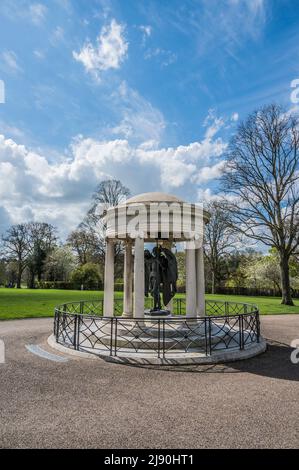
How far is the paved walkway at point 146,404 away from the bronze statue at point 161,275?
551 cm

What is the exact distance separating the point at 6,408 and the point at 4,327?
10312mm

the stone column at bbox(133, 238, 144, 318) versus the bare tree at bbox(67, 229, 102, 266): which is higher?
the bare tree at bbox(67, 229, 102, 266)

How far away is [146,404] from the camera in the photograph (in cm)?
612

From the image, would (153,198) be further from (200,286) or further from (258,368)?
(258,368)

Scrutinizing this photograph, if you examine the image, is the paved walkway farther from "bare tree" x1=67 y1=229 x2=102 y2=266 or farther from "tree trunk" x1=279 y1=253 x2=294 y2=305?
"bare tree" x1=67 y1=229 x2=102 y2=266

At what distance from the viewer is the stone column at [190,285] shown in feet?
41.5

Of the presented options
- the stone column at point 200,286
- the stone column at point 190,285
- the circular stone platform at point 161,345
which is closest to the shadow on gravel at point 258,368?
the circular stone platform at point 161,345

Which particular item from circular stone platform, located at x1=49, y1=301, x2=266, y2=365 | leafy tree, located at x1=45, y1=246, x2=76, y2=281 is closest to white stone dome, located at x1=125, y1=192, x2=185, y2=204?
circular stone platform, located at x1=49, y1=301, x2=266, y2=365

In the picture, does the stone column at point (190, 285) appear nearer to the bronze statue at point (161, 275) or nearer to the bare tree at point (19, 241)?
the bronze statue at point (161, 275)

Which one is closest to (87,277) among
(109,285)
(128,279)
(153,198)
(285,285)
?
(285,285)

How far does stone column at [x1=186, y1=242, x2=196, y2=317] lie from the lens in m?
12.6

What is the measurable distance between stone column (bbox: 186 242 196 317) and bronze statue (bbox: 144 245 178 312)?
1.65m
